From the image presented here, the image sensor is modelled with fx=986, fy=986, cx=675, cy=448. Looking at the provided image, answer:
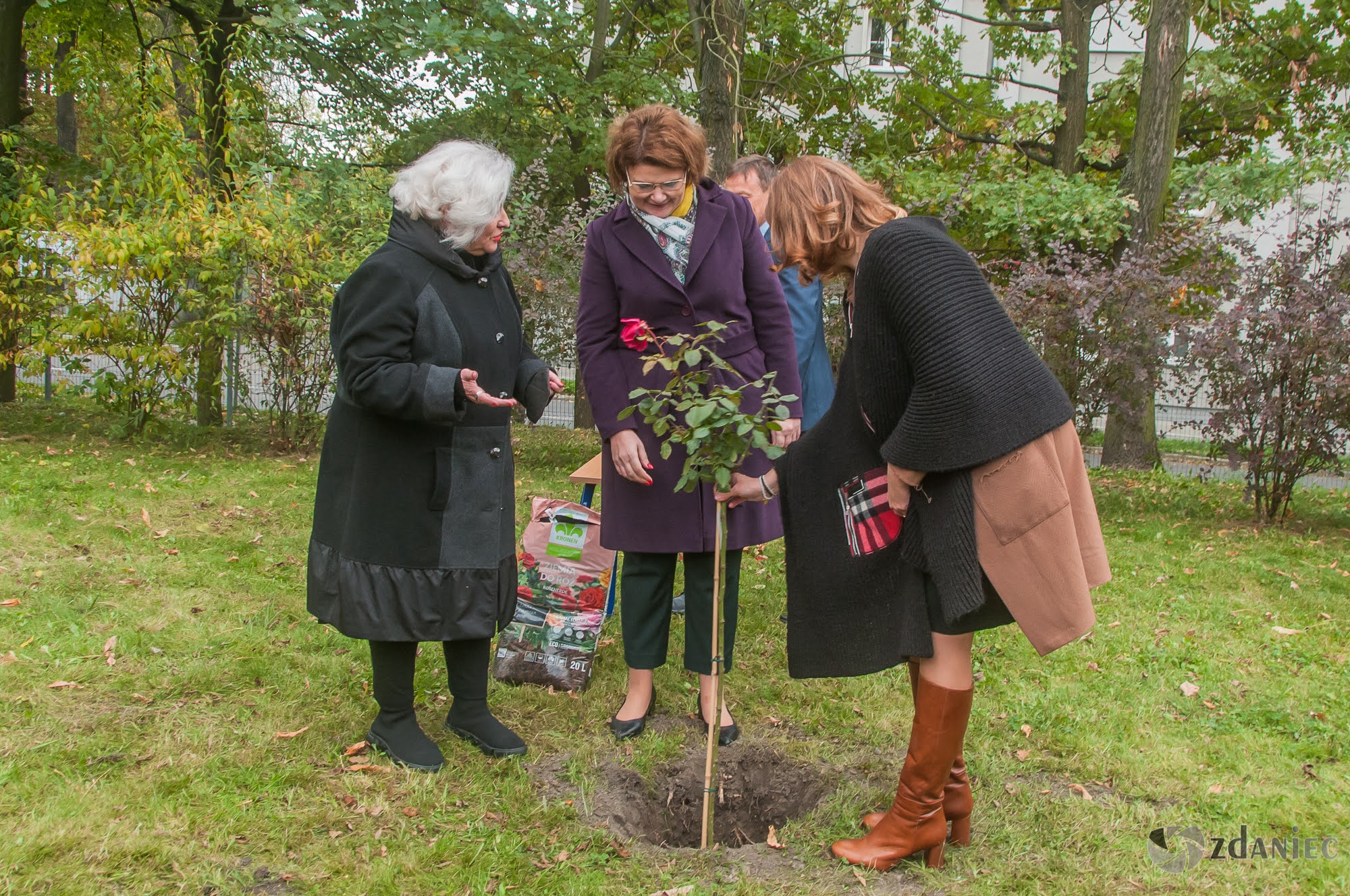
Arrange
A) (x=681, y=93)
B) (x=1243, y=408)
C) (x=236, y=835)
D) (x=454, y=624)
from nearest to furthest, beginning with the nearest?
(x=236, y=835) < (x=454, y=624) < (x=1243, y=408) < (x=681, y=93)

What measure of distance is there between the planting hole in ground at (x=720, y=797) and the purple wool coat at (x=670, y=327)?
2.38 feet

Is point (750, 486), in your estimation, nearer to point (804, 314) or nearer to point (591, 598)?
point (591, 598)

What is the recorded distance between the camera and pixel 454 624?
9.77 ft

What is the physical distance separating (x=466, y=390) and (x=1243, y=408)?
6728 millimetres

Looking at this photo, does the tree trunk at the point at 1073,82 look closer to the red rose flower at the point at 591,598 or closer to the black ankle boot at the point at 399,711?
the red rose flower at the point at 591,598

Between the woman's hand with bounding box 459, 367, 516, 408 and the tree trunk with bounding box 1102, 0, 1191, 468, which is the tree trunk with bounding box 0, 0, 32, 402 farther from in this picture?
the tree trunk with bounding box 1102, 0, 1191, 468

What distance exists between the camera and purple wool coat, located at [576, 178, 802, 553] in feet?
10.7

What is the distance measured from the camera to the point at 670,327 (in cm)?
327

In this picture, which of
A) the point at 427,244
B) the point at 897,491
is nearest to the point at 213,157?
the point at 427,244

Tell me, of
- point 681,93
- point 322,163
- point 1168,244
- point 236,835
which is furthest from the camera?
point 681,93

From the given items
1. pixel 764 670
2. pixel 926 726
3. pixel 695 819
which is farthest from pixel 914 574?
pixel 764 670

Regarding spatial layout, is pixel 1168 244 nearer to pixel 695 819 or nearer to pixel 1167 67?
pixel 1167 67

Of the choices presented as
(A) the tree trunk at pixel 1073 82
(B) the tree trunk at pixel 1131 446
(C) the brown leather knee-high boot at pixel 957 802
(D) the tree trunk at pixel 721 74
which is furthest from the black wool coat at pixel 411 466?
(A) the tree trunk at pixel 1073 82

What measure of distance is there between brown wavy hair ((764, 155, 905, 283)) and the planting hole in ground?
5.54 feet
